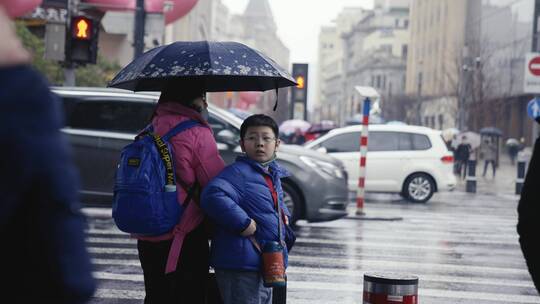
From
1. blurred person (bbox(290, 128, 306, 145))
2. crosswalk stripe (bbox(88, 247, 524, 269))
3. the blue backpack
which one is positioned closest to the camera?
the blue backpack

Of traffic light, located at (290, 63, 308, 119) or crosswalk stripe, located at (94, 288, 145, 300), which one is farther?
traffic light, located at (290, 63, 308, 119)

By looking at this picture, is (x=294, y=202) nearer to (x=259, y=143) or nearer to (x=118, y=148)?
(x=118, y=148)

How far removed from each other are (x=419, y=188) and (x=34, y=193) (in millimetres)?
17781

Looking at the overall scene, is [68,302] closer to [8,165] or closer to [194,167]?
[8,165]

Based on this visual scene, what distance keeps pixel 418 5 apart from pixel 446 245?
84.2 meters

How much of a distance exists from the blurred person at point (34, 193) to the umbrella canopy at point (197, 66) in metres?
2.98

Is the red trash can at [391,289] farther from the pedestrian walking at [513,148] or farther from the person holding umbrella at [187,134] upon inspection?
the pedestrian walking at [513,148]

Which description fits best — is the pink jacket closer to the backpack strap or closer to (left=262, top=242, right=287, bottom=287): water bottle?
the backpack strap

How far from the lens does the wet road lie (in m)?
7.88

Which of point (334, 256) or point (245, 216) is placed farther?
point (334, 256)

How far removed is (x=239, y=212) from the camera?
4203 mm

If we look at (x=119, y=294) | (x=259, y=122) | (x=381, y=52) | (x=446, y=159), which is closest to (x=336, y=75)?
(x=381, y=52)

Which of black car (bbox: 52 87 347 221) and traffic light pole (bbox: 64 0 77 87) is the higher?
traffic light pole (bbox: 64 0 77 87)

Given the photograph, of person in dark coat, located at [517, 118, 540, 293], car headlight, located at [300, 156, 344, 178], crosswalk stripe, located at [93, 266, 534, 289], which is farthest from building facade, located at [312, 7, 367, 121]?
person in dark coat, located at [517, 118, 540, 293]
